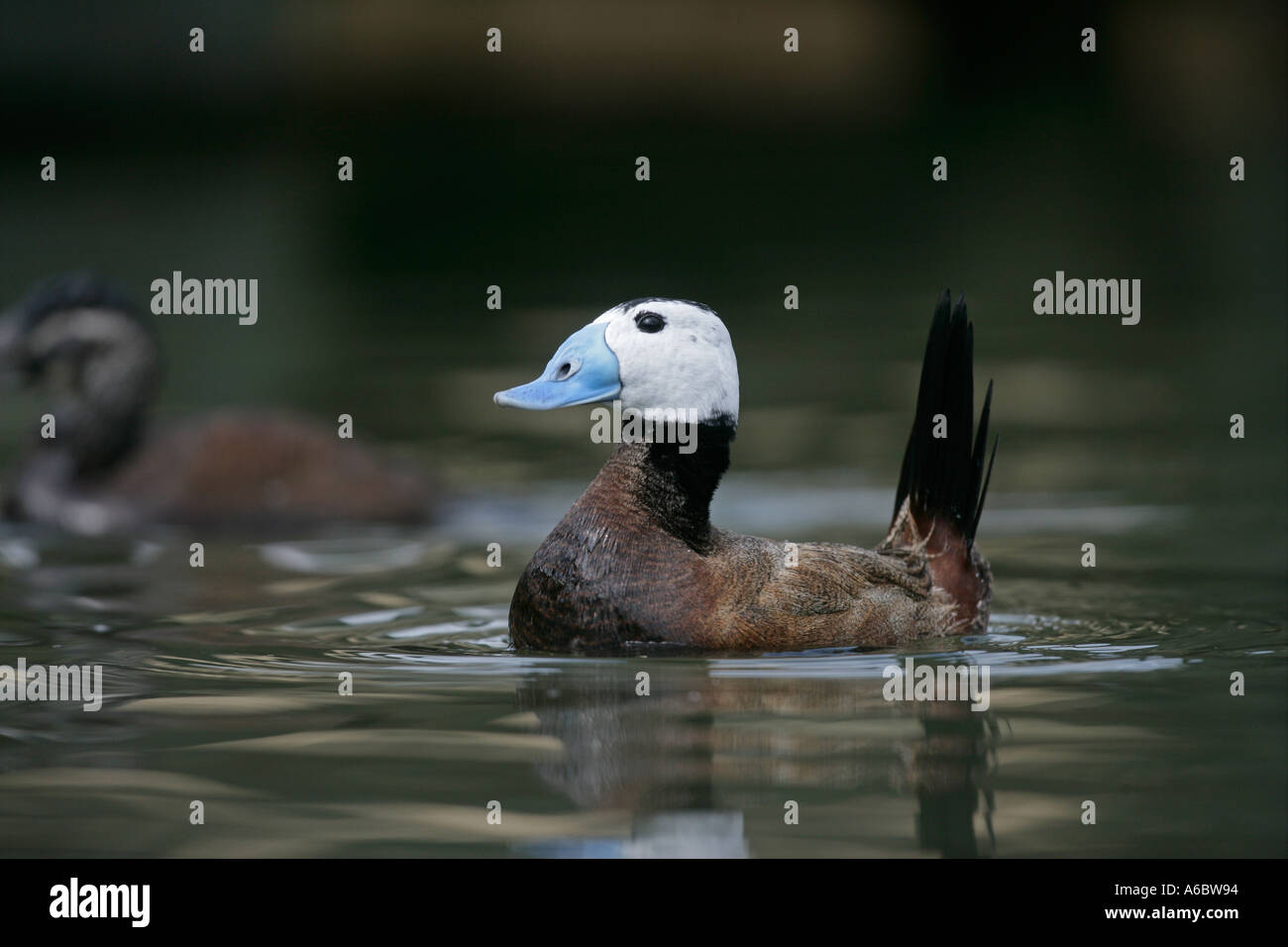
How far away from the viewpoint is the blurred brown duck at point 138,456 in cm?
1059

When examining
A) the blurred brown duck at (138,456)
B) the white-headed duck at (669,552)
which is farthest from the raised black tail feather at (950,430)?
the blurred brown duck at (138,456)

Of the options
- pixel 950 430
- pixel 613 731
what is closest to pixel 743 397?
pixel 950 430

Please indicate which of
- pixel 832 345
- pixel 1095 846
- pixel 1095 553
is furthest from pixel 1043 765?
pixel 832 345

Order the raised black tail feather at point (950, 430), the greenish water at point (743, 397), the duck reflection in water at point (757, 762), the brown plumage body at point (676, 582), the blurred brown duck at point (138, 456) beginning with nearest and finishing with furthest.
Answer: the duck reflection in water at point (757, 762) → the greenish water at point (743, 397) → the brown plumage body at point (676, 582) → the raised black tail feather at point (950, 430) → the blurred brown duck at point (138, 456)

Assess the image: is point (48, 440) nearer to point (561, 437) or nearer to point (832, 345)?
point (561, 437)

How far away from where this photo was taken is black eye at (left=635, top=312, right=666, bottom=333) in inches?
271

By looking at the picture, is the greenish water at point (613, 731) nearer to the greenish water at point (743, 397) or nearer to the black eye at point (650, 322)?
the greenish water at point (743, 397)

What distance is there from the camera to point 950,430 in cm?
776

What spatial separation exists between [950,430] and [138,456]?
5.09 meters

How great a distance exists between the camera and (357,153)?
2405 centimetres

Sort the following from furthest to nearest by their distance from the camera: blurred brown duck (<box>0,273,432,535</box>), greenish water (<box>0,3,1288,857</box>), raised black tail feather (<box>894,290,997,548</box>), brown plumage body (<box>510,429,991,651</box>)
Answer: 1. blurred brown duck (<box>0,273,432,535</box>)
2. raised black tail feather (<box>894,290,997,548</box>)
3. brown plumage body (<box>510,429,991,651</box>)
4. greenish water (<box>0,3,1288,857</box>)

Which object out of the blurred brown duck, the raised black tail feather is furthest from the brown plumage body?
the blurred brown duck

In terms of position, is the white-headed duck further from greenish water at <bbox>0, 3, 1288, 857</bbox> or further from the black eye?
greenish water at <bbox>0, 3, 1288, 857</bbox>

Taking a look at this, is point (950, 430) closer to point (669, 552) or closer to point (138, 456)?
point (669, 552)
